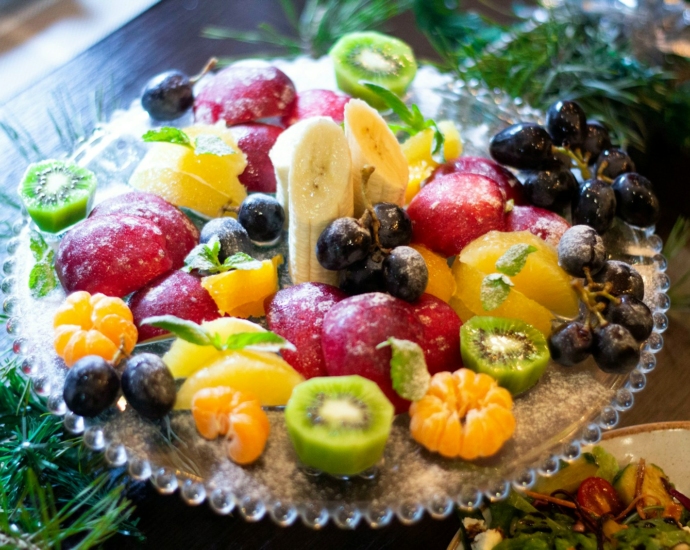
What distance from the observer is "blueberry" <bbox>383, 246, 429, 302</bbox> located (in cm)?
109

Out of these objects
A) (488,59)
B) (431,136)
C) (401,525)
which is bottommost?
(401,525)

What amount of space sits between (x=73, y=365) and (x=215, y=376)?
207mm

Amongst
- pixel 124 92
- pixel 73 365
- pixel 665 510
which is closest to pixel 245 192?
pixel 73 365

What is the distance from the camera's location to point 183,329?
0.99m

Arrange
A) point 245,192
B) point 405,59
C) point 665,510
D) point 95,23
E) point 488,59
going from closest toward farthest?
point 665,510 < point 245,192 < point 405,59 < point 488,59 < point 95,23

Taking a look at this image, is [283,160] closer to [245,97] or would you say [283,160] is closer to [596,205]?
[245,97]

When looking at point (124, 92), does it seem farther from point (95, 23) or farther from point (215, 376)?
point (215, 376)

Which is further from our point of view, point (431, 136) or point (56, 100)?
point (56, 100)

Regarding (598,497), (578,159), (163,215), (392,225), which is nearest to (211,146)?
(163,215)

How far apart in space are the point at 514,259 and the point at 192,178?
2.02 feet

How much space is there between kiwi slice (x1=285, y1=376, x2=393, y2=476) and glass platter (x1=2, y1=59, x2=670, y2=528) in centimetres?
4

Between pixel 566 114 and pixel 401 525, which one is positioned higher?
pixel 566 114

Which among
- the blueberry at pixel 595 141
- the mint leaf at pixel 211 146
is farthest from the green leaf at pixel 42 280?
the blueberry at pixel 595 141

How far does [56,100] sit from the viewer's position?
6.17 feet
